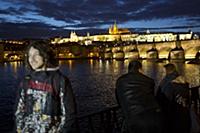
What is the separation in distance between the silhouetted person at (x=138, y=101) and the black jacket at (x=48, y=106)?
130 cm

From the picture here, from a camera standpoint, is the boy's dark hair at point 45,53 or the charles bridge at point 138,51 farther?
the charles bridge at point 138,51

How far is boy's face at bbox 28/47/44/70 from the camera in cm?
332

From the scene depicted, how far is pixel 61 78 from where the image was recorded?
3264 mm

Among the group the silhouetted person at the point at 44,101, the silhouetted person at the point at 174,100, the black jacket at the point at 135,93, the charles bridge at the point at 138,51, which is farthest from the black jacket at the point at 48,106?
the charles bridge at the point at 138,51

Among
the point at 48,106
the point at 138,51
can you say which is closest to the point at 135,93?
the point at 48,106

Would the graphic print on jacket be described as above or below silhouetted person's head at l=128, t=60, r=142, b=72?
below

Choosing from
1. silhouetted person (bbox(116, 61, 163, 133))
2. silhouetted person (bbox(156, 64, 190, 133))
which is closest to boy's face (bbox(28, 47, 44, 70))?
silhouetted person (bbox(116, 61, 163, 133))

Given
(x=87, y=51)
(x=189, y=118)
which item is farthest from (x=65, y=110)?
(x=87, y=51)

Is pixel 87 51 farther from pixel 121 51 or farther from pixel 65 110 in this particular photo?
pixel 65 110

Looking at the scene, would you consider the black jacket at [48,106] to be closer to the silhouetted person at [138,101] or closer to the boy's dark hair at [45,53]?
the boy's dark hair at [45,53]

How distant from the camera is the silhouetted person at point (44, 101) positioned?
324 cm

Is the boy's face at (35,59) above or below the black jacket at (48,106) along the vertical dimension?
above

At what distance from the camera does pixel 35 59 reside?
10.9 feet

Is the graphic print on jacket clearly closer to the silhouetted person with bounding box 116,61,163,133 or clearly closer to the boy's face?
the boy's face
